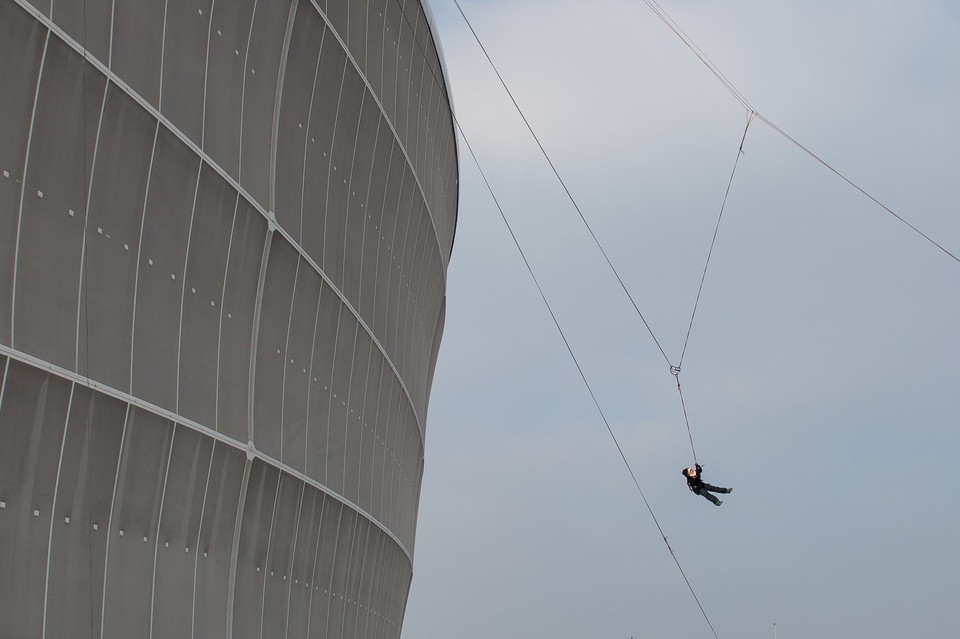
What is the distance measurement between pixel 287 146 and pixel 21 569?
5.77 meters

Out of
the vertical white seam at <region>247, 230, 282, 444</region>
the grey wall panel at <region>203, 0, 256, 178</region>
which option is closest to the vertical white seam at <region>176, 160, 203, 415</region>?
the grey wall panel at <region>203, 0, 256, 178</region>

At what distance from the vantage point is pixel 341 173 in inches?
518

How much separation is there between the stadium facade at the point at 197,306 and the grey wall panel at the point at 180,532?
27 mm

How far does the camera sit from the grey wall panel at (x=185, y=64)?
876 cm

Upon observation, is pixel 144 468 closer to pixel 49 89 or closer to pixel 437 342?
pixel 49 89

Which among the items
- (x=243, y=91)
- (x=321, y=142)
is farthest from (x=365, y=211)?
(x=243, y=91)

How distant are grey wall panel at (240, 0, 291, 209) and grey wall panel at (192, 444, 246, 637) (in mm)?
2740

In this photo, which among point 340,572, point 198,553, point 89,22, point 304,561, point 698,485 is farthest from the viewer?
point 698,485

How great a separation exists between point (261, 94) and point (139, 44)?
8.05 ft

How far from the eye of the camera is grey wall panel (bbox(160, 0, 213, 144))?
28.7 ft

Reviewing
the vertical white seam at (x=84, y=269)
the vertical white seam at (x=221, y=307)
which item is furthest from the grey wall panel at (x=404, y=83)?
the vertical white seam at (x=84, y=269)

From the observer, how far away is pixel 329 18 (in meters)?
12.1

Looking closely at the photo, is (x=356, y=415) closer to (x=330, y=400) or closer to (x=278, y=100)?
(x=330, y=400)

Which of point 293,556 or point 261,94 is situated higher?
point 261,94
